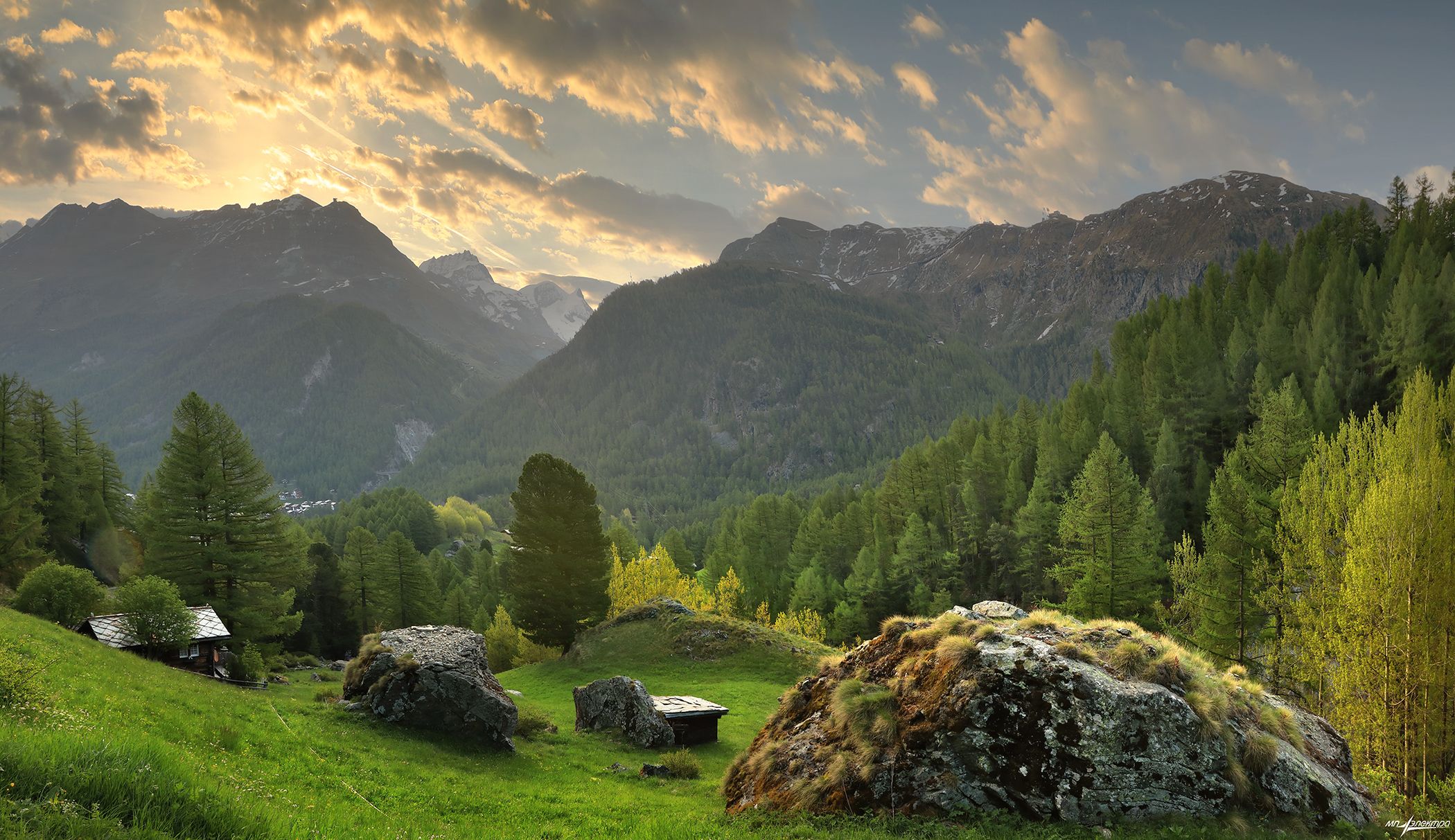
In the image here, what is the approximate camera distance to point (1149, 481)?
64.6 metres

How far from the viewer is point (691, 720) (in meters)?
29.8

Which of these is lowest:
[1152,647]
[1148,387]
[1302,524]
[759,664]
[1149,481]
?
[759,664]

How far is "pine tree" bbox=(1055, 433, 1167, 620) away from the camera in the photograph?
4688cm

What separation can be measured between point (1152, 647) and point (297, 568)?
5230 centimetres

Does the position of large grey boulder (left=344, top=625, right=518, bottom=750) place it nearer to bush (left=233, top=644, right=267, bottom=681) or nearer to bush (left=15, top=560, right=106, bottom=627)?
bush (left=233, top=644, right=267, bottom=681)

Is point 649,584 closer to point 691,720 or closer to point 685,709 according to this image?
point 685,709

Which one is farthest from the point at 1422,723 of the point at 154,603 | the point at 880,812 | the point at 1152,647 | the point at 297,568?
the point at 297,568

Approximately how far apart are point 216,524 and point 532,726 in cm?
2745

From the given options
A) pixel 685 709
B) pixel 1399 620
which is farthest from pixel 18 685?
pixel 1399 620

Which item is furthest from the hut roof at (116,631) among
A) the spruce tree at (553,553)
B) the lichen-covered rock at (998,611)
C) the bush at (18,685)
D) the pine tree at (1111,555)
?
the pine tree at (1111,555)

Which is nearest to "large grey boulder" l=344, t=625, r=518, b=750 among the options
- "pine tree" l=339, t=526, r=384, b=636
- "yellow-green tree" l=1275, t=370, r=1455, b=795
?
"yellow-green tree" l=1275, t=370, r=1455, b=795

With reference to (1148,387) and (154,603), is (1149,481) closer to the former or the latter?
(1148,387)

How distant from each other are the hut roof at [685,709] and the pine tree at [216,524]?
2871 cm

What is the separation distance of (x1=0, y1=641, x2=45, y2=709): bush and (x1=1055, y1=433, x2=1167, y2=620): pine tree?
2050 inches
